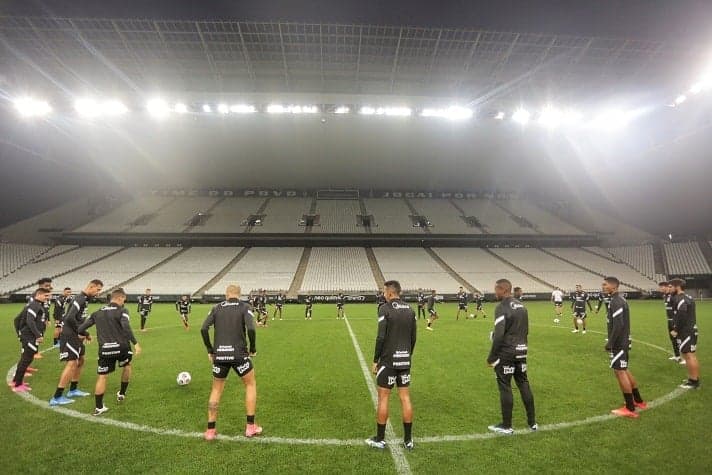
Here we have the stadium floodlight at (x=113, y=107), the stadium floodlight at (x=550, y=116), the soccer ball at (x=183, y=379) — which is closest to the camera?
the soccer ball at (x=183, y=379)

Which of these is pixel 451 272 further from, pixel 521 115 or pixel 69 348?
pixel 69 348

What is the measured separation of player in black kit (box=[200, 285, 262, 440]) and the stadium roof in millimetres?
24634

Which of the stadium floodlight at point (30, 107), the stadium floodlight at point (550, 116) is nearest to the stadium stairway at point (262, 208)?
the stadium floodlight at point (30, 107)

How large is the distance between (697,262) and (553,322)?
92.2 feet

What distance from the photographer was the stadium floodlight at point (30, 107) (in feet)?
108

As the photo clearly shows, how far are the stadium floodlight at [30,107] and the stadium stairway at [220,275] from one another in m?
22.4

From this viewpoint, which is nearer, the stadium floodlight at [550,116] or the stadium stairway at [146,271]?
the stadium stairway at [146,271]

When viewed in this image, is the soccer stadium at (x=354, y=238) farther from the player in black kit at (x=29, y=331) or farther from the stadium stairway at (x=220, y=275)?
the stadium stairway at (x=220, y=275)

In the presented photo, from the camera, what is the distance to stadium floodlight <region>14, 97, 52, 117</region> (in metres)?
32.8

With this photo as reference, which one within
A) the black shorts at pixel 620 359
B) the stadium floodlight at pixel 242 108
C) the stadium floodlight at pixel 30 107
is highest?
the stadium floodlight at pixel 242 108

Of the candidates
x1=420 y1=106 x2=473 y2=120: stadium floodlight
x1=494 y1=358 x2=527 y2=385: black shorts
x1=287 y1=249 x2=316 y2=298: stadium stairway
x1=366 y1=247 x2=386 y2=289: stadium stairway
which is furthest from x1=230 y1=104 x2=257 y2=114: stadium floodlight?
x1=494 y1=358 x2=527 y2=385: black shorts

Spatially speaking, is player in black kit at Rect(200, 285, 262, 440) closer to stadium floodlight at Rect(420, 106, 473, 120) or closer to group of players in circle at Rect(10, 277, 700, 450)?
group of players in circle at Rect(10, 277, 700, 450)

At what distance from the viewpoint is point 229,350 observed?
579 centimetres

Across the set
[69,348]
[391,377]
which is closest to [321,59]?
[69,348]
